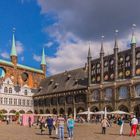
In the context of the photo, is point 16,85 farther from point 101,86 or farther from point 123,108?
point 123,108

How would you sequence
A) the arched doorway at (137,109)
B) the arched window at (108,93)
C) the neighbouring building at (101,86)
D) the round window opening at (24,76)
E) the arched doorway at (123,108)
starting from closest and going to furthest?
1. the arched doorway at (137,109)
2. the neighbouring building at (101,86)
3. the arched doorway at (123,108)
4. the arched window at (108,93)
5. the round window opening at (24,76)

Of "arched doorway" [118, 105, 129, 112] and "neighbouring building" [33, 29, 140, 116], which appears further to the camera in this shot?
"arched doorway" [118, 105, 129, 112]

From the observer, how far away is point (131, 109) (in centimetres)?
6312

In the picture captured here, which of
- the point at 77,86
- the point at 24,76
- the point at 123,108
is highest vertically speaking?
the point at 24,76

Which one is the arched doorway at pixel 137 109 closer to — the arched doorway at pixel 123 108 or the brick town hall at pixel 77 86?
the brick town hall at pixel 77 86

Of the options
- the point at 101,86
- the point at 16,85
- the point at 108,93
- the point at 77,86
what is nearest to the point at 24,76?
the point at 16,85

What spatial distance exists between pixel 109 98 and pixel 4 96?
3189 cm

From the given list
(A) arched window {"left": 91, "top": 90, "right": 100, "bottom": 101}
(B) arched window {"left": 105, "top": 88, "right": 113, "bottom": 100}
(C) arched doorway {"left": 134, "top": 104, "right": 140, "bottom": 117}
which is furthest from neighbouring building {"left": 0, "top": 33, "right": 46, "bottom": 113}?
(C) arched doorway {"left": 134, "top": 104, "right": 140, "bottom": 117}

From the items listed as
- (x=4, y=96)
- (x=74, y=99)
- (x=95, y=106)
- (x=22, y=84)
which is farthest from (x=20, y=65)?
(x=95, y=106)

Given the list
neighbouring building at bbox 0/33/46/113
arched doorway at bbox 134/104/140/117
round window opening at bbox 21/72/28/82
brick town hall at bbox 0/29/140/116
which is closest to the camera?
arched doorway at bbox 134/104/140/117

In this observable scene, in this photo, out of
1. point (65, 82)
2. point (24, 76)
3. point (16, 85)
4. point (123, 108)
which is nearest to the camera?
point (123, 108)

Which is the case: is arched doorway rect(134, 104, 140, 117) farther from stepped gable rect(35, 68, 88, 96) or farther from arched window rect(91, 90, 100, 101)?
stepped gable rect(35, 68, 88, 96)

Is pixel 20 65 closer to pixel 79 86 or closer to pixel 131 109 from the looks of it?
pixel 79 86

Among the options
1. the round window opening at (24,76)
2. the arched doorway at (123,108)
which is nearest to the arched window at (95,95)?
the arched doorway at (123,108)
